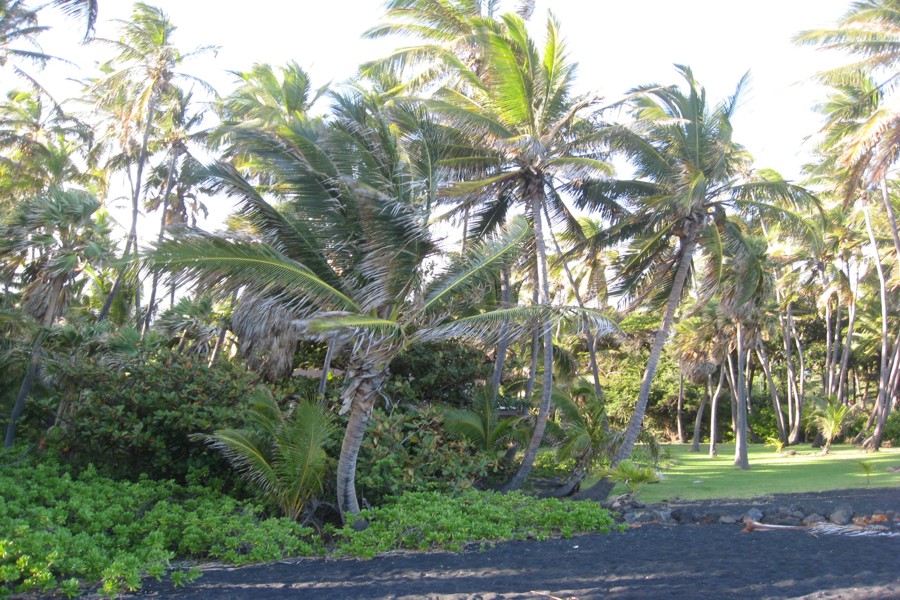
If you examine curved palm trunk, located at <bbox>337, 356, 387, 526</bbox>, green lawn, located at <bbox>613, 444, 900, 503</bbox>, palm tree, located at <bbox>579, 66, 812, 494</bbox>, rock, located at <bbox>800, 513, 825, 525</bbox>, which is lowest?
green lawn, located at <bbox>613, 444, 900, 503</bbox>

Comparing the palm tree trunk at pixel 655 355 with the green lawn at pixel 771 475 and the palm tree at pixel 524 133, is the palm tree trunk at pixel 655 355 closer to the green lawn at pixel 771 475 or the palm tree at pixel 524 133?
the green lawn at pixel 771 475

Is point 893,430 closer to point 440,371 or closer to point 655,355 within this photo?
point 655,355

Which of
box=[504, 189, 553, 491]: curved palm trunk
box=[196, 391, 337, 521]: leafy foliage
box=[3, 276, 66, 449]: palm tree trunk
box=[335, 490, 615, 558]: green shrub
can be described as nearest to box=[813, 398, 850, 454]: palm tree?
box=[504, 189, 553, 491]: curved palm trunk

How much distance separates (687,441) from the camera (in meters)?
36.2

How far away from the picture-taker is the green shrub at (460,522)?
885cm

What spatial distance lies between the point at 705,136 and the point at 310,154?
31.4 ft

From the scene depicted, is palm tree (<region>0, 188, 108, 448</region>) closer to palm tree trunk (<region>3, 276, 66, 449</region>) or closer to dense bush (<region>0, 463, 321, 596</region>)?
palm tree trunk (<region>3, 276, 66, 449</region>)

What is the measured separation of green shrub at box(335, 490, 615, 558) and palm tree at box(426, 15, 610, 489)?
399cm

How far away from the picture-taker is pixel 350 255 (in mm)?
10125

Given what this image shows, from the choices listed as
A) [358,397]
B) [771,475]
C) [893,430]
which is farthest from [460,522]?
[893,430]

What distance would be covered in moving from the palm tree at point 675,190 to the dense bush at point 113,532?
8.79 metres

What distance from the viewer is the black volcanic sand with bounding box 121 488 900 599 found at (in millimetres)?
6691

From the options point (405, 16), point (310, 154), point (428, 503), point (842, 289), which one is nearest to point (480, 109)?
point (405, 16)

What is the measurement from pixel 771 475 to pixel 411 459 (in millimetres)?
11198
